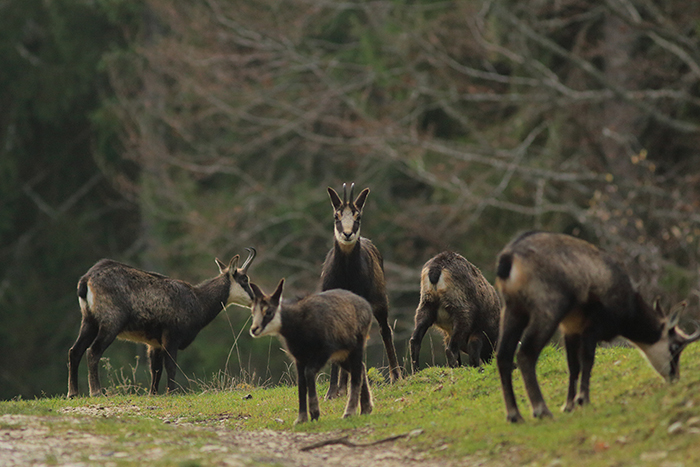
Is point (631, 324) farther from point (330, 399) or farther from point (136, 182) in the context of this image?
point (136, 182)

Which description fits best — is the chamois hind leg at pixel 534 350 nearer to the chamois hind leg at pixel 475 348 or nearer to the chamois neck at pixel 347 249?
the chamois hind leg at pixel 475 348

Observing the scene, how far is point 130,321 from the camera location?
12672 millimetres

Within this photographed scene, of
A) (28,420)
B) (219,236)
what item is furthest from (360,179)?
(28,420)

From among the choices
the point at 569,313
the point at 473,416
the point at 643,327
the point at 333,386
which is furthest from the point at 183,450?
the point at 643,327

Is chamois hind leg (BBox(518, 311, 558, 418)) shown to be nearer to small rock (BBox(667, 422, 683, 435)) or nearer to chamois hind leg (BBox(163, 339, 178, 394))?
small rock (BBox(667, 422, 683, 435))

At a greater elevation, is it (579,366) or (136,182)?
(136,182)

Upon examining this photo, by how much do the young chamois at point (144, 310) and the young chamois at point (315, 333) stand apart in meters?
3.21

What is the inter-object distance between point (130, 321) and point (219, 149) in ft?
56.4

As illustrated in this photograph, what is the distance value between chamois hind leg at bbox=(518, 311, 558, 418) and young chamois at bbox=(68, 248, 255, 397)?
5.38m

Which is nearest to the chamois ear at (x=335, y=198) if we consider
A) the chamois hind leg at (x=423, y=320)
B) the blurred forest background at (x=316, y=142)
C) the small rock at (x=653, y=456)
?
the chamois hind leg at (x=423, y=320)

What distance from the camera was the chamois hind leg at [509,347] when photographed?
7746 millimetres

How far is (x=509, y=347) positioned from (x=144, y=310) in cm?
633

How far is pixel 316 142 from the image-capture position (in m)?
25.8

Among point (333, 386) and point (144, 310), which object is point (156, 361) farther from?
point (333, 386)
